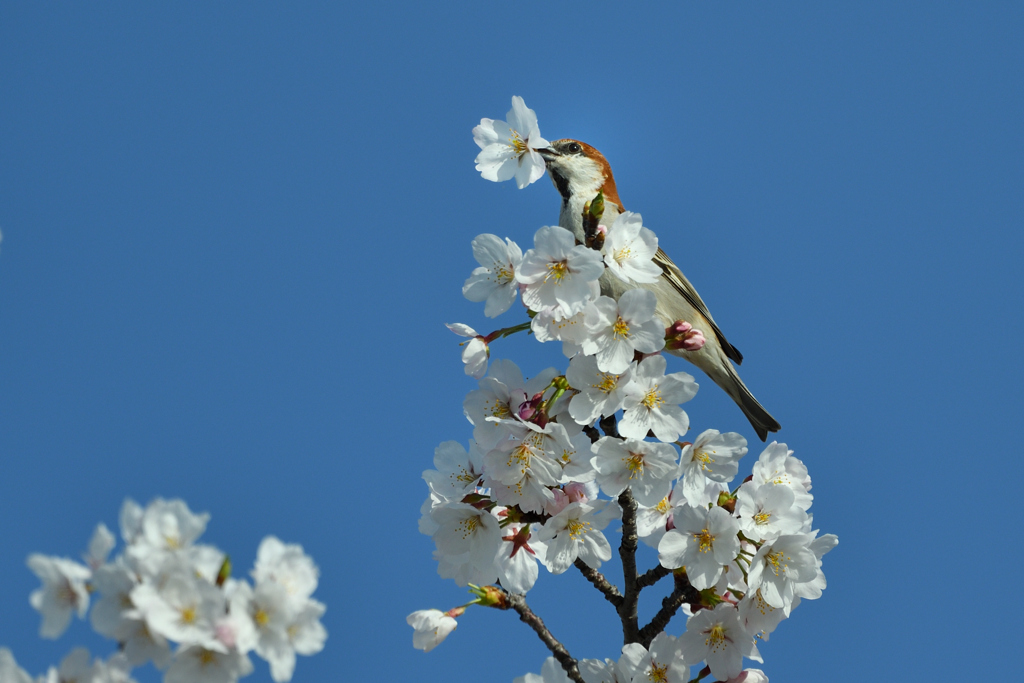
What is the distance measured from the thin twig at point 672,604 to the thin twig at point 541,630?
29cm

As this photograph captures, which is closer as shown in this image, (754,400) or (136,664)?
(136,664)

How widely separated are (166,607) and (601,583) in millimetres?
1937

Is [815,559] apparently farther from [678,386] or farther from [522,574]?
[522,574]

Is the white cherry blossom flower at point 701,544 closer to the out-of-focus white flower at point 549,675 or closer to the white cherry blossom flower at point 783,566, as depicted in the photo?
the white cherry blossom flower at point 783,566

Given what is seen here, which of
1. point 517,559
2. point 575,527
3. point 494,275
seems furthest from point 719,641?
point 494,275

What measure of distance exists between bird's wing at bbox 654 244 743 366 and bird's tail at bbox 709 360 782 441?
0.35 metres

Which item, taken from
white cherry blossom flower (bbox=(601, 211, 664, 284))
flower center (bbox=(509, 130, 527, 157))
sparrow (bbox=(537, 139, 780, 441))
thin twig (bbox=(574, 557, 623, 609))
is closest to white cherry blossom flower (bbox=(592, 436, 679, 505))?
thin twig (bbox=(574, 557, 623, 609))

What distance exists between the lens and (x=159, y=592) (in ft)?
5.07

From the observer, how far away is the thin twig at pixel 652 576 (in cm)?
299

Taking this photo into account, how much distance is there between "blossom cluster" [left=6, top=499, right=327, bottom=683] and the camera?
1527mm

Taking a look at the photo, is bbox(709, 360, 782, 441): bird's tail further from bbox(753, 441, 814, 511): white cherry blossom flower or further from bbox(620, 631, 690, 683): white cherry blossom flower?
bbox(620, 631, 690, 683): white cherry blossom flower

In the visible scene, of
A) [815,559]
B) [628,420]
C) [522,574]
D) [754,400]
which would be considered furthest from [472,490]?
[754,400]

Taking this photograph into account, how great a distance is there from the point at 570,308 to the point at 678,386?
461 millimetres

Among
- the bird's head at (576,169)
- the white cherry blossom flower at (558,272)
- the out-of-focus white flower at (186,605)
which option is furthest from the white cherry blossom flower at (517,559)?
the bird's head at (576,169)
